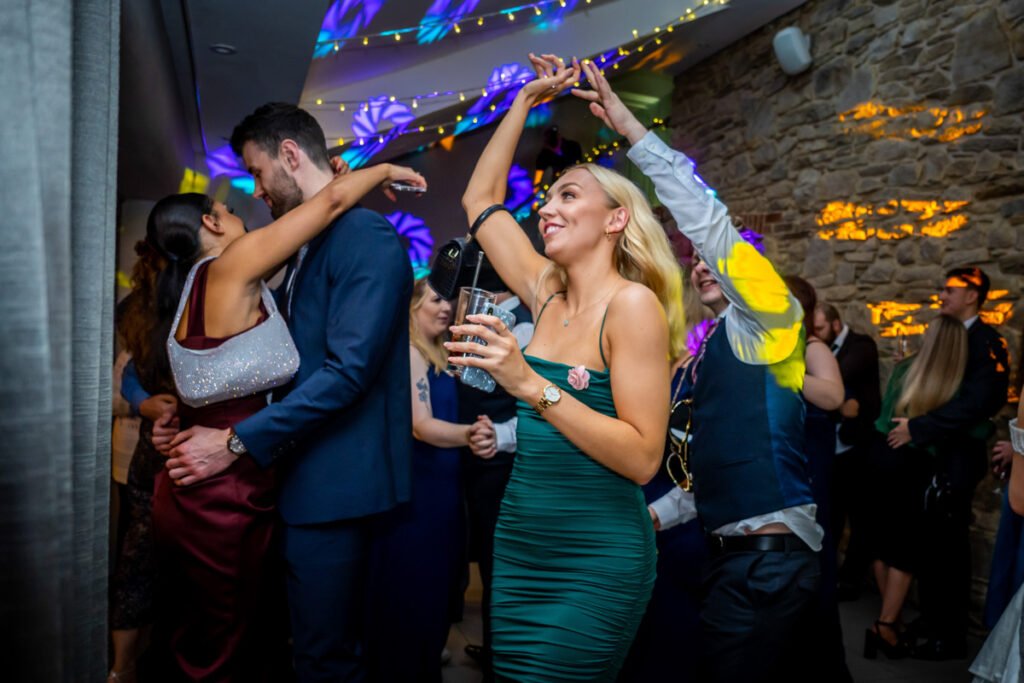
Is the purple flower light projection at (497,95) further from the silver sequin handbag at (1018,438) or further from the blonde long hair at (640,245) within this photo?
the silver sequin handbag at (1018,438)

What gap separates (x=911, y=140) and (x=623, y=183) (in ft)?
12.2

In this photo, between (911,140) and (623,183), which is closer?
(623,183)

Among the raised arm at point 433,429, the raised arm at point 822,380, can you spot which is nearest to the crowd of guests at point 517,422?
the raised arm at point 433,429

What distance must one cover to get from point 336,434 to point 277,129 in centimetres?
77

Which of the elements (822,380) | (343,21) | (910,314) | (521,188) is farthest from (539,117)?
(822,380)

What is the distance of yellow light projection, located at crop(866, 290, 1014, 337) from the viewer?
404 cm

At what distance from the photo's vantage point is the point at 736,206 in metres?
6.18

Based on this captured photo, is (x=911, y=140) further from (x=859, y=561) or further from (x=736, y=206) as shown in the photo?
(x=859, y=561)

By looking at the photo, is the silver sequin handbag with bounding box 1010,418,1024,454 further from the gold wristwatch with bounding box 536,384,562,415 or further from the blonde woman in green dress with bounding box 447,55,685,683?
the gold wristwatch with bounding box 536,384,562,415

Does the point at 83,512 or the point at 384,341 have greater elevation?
the point at 384,341

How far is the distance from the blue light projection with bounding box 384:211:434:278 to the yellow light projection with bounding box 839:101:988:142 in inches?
147

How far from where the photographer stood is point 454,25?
4.78m

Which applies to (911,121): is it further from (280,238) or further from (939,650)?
(280,238)

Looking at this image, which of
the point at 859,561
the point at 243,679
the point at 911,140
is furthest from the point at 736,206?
the point at 243,679
